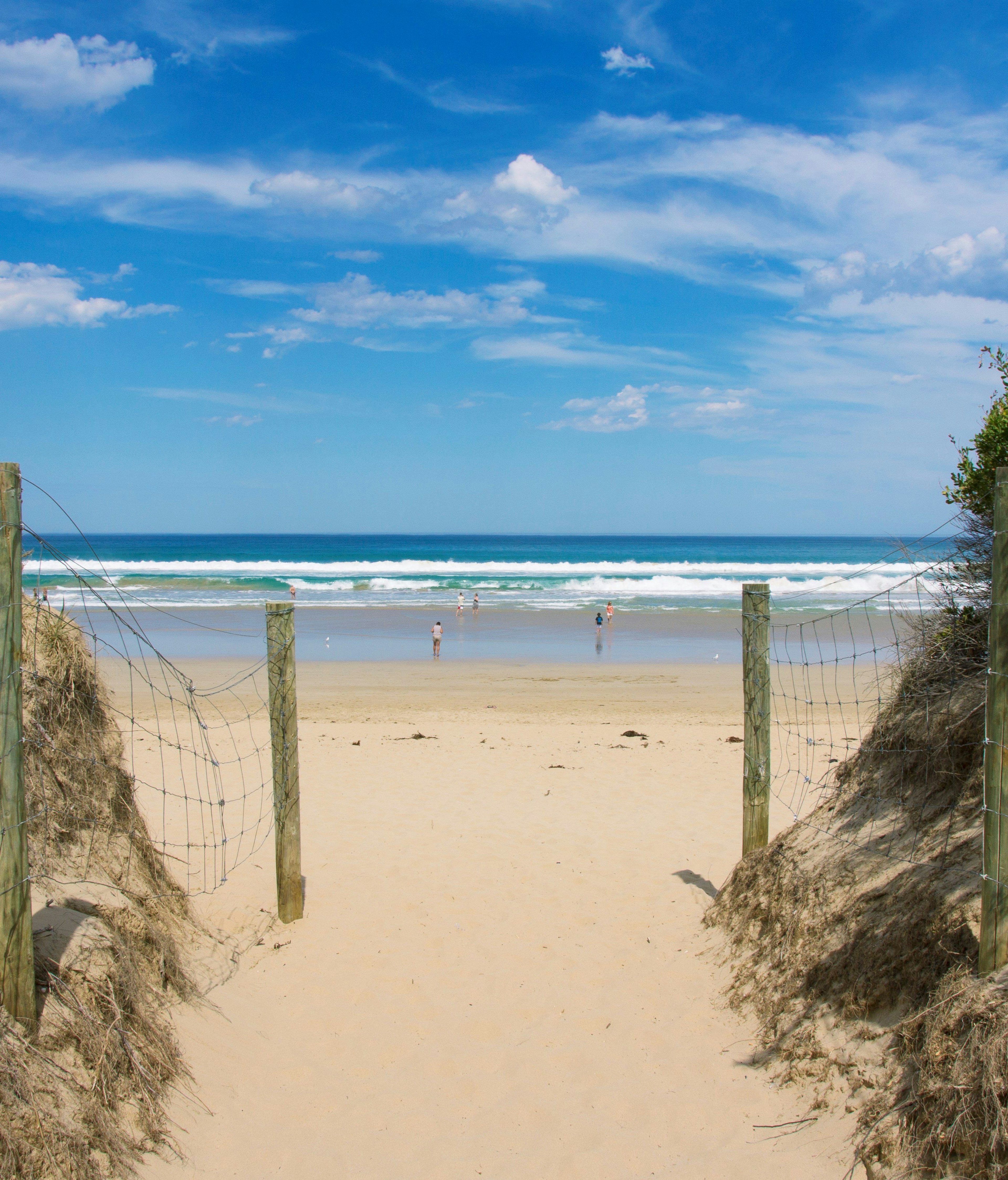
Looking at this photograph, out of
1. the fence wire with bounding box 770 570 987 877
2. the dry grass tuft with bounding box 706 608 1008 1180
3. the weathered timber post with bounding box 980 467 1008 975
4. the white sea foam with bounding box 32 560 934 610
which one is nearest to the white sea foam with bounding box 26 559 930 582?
the white sea foam with bounding box 32 560 934 610

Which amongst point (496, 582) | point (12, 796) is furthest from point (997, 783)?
point (496, 582)

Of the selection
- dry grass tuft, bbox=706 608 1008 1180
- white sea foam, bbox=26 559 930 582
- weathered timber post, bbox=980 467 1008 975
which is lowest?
dry grass tuft, bbox=706 608 1008 1180

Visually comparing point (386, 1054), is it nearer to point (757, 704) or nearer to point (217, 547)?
point (757, 704)

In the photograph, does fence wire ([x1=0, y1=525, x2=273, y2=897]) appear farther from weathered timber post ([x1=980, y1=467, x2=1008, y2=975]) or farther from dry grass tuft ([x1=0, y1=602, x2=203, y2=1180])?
weathered timber post ([x1=980, y1=467, x2=1008, y2=975])

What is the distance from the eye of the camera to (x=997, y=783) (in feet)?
10.3

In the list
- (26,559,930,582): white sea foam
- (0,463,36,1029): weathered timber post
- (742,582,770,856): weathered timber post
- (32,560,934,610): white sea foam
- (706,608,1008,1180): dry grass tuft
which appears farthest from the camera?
(26,559,930,582): white sea foam

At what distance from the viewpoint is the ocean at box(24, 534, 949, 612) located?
35.6 metres

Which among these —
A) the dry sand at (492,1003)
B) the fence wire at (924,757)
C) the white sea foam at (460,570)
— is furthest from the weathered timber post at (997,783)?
the white sea foam at (460,570)

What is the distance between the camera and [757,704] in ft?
19.4

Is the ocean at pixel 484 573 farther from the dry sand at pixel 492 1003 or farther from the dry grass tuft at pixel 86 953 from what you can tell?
the dry sand at pixel 492 1003

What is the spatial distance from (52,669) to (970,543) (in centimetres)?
540

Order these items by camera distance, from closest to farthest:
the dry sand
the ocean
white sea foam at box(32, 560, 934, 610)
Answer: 1. the dry sand
2. the ocean
3. white sea foam at box(32, 560, 934, 610)

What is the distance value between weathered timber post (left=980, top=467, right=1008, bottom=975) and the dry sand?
3.36 ft

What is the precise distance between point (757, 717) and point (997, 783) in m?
2.82
